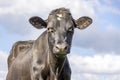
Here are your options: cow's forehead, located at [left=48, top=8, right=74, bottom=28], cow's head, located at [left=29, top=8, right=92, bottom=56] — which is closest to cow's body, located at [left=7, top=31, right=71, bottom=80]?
cow's head, located at [left=29, top=8, right=92, bottom=56]

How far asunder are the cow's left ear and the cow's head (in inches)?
7.4

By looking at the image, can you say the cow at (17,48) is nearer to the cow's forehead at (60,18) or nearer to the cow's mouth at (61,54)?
the cow's forehead at (60,18)

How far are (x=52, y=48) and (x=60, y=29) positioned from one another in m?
0.65

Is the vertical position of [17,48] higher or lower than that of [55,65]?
higher

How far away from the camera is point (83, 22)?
1783 centimetres

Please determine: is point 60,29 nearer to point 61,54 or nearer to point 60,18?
point 60,18

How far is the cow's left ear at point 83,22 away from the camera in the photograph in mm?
17672

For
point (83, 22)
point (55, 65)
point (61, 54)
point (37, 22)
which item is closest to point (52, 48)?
point (61, 54)

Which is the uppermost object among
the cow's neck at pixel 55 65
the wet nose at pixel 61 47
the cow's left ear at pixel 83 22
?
the cow's left ear at pixel 83 22

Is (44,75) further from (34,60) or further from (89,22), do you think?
(89,22)

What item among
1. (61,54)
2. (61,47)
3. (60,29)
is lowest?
(61,54)

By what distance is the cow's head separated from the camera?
53.1 feet

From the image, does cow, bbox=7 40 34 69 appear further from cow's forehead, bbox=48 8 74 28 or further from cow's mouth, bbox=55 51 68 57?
cow's mouth, bbox=55 51 68 57

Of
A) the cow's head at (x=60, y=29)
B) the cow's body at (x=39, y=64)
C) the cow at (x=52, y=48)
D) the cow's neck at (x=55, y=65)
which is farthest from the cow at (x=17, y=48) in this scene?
the cow's head at (x=60, y=29)
